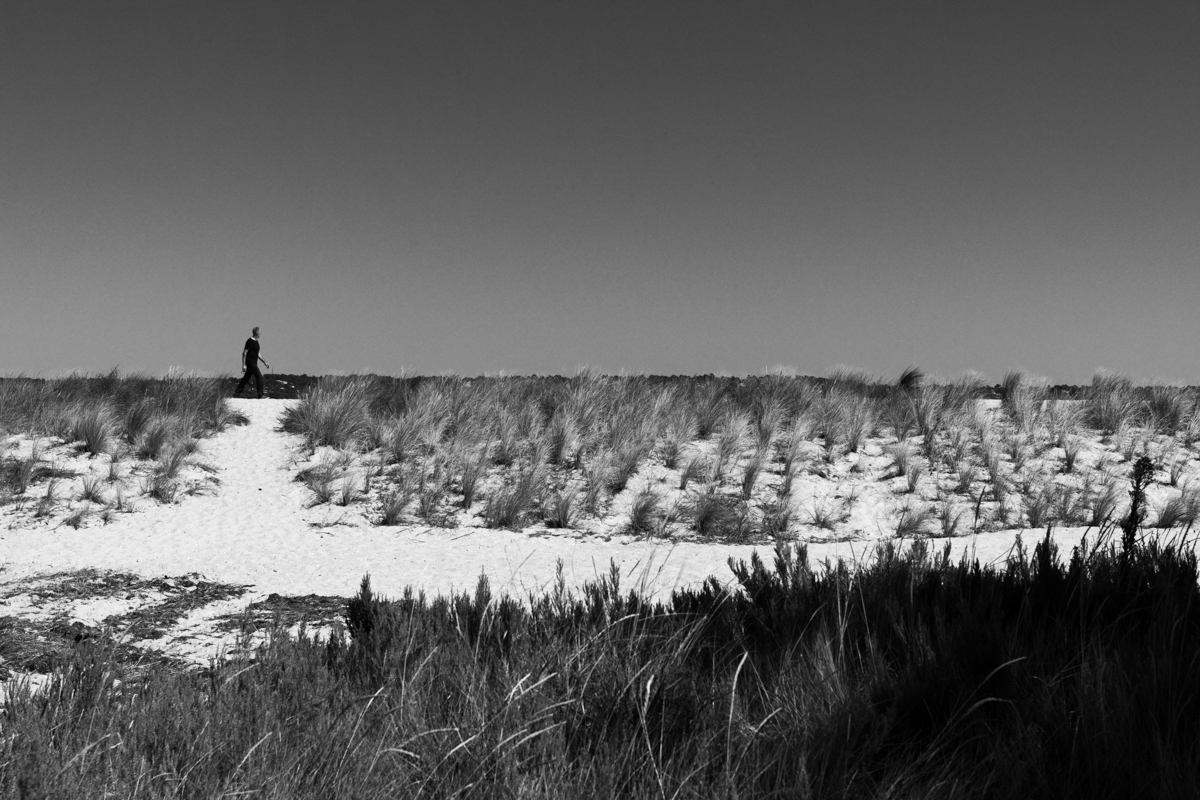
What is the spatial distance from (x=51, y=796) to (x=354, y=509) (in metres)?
9.99

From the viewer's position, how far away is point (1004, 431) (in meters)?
15.7

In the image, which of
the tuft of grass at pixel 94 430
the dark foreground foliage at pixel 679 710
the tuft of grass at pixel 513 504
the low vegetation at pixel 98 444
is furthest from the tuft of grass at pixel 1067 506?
the tuft of grass at pixel 94 430

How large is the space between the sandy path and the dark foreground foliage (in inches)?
136

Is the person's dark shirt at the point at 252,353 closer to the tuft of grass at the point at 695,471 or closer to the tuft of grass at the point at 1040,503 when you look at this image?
the tuft of grass at the point at 695,471

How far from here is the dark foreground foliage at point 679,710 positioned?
292 centimetres

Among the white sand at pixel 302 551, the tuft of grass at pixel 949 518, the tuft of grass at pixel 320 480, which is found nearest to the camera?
the white sand at pixel 302 551

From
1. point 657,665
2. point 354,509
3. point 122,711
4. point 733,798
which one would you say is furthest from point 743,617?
point 354,509

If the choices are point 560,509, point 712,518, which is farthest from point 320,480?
point 712,518

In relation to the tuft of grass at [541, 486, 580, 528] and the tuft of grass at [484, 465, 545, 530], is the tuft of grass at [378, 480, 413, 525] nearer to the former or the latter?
the tuft of grass at [484, 465, 545, 530]

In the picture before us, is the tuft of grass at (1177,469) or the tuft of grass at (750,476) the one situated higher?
the tuft of grass at (1177,469)

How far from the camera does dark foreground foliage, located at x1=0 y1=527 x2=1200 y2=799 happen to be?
2.92 metres

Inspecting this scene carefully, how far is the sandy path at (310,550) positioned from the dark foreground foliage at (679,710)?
3454mm

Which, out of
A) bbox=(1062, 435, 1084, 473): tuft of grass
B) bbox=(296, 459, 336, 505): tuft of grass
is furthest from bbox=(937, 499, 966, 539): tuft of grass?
bbox=(296, 459, 336, 505): tuft of grass

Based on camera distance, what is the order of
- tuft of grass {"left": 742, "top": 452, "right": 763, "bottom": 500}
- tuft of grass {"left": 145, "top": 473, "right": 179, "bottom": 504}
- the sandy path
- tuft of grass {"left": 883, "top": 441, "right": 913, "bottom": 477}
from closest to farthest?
the sandy path → tuft of grass {"left": 145, "top": 473, "right": 179, "bottom": 504} → tuft of grass {"left": 742, "top": 452, "right": 763, "bottom": 500} → tuft of grass {"left": 883, "top": 441, "right": 913, "bottom": 477}
